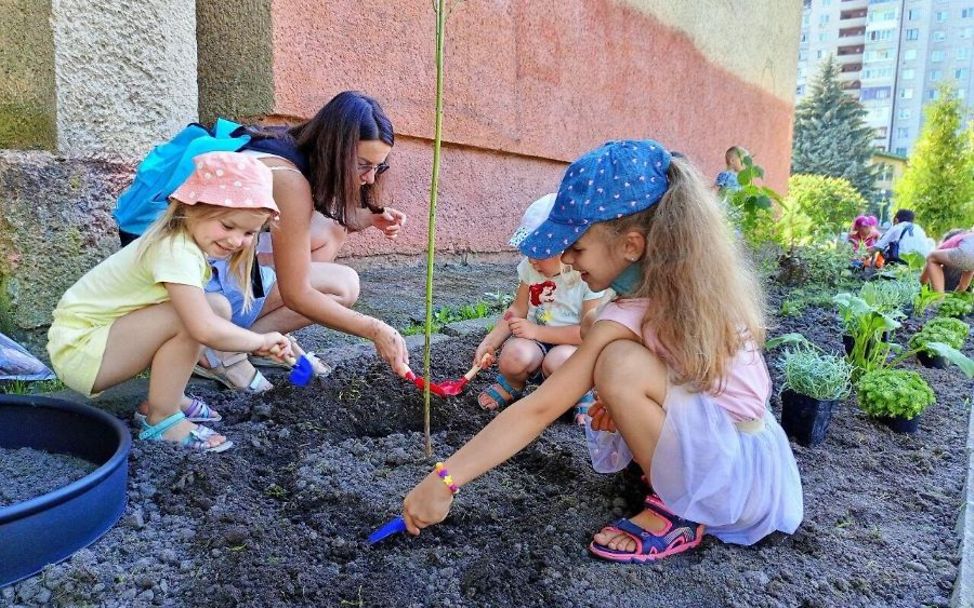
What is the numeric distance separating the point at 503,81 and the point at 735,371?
3765 mm

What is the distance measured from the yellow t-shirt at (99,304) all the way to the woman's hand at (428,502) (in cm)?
88

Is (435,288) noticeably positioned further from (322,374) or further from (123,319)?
(123,319)

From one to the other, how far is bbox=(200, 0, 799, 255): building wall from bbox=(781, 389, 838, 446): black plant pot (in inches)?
97.1

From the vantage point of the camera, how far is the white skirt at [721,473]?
157 cm

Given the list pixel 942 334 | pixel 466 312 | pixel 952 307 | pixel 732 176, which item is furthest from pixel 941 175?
pixel 466 312

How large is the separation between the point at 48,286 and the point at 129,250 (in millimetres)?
752

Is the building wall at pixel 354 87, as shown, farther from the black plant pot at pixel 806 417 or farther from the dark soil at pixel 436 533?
the black plant pot at pixel 806 417

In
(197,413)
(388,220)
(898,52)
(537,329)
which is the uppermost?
(898,52)

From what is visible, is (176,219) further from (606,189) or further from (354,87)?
(354,87)

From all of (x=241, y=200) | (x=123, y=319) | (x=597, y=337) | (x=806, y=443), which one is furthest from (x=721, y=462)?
(x=123, y=319)

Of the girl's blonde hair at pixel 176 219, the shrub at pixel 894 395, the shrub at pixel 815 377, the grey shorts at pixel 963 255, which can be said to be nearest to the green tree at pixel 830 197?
the grey shorts at pixel 963 255

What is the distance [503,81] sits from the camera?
194 inches

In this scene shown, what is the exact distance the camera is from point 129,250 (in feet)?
6.37

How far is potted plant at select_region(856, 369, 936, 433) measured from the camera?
2.54 meters
